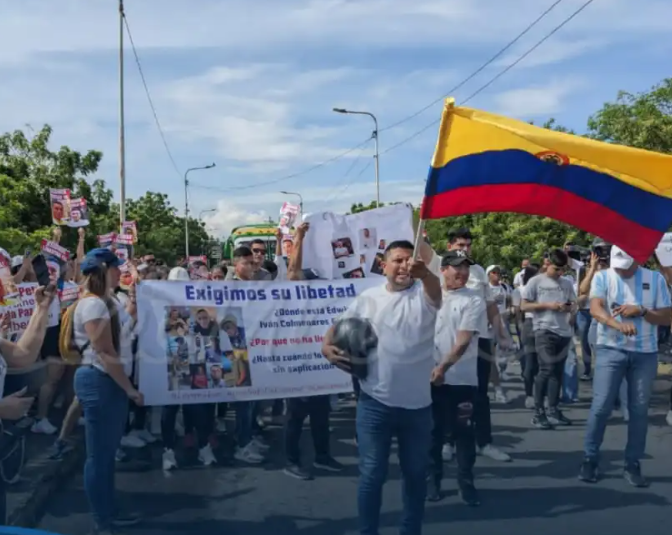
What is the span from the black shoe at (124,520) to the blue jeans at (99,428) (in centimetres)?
25

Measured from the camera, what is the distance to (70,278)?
913 centimetres

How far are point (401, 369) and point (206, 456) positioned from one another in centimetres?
302

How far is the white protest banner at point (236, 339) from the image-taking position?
21.8 feet

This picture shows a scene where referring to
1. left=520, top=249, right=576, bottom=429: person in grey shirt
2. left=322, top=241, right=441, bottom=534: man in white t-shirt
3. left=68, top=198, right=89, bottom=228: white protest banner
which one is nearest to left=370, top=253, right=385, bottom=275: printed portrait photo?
left=520, top=249, right=576, bottom=429: person in grey shirt

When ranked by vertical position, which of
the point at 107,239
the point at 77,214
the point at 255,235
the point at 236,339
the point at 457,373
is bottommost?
the point at 457,373

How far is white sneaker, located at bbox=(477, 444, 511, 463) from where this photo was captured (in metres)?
6.99

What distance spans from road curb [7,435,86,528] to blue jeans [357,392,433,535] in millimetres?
2188

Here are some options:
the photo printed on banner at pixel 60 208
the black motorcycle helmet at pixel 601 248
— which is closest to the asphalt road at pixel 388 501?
the black motorcycle helmet at pixel 601 248

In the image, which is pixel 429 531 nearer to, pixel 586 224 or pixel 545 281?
pixel 586 224

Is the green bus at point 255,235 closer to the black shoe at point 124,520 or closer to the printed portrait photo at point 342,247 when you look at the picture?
the printed portrait photo at point 342,247

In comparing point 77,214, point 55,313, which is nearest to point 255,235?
point 77,214

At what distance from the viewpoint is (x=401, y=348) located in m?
4.51

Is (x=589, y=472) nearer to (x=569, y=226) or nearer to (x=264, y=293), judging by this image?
(x=264, y=293)

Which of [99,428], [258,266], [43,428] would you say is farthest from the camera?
[43,428]
